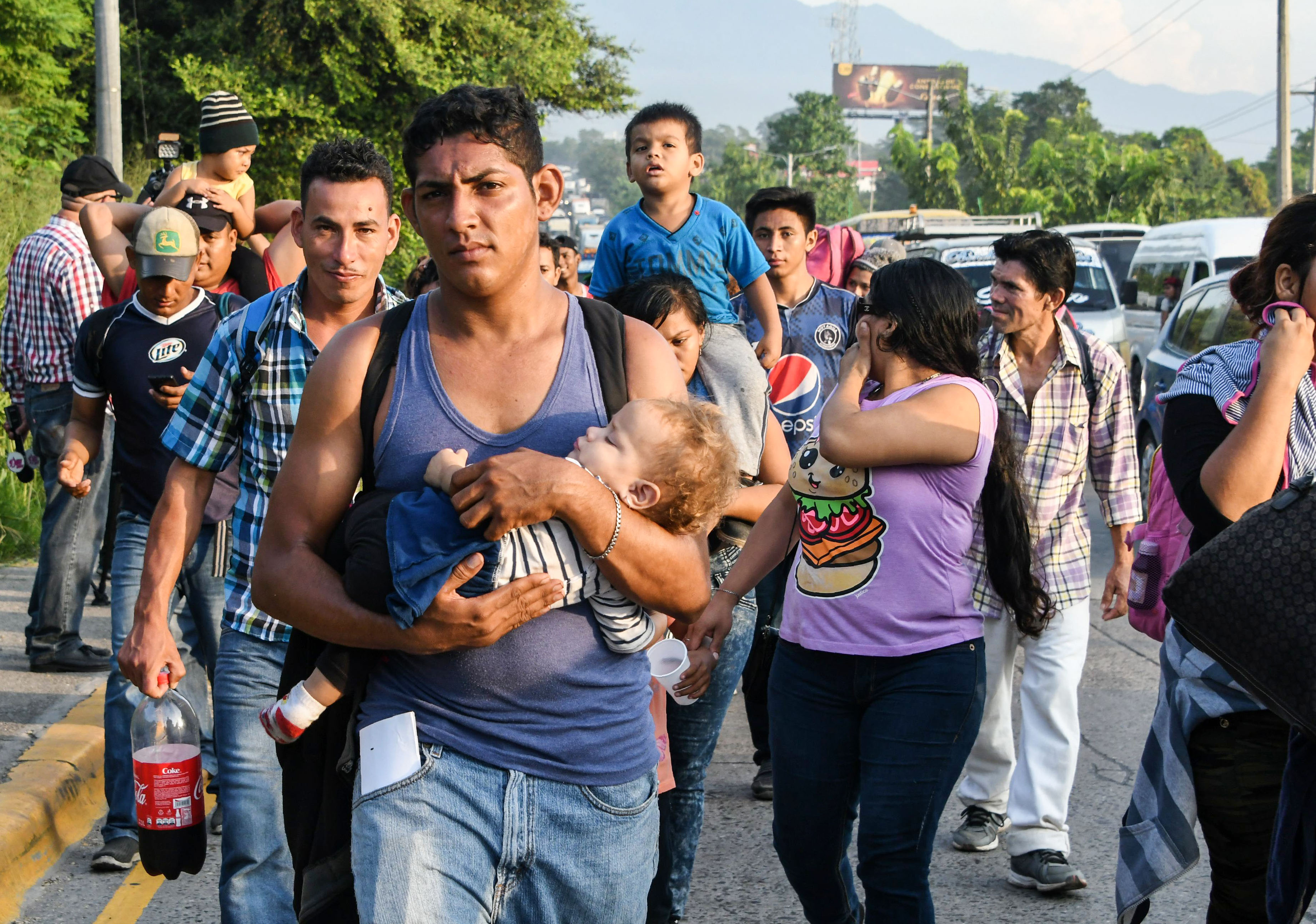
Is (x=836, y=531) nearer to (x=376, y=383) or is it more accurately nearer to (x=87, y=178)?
(x=376, y=383)

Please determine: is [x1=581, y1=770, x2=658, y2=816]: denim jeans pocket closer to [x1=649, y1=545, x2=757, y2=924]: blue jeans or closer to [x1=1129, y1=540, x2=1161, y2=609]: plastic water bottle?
[x1=649, y1=545, x2=757, y2=924]: blue jeans

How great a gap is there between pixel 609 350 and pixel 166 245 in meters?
2.94

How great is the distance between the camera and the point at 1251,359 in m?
3.24

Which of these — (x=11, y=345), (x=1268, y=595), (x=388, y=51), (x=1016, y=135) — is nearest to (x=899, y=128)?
(x=1016, y=135)

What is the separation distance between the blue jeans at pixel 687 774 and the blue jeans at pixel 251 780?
3.64ft

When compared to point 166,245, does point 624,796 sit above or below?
below

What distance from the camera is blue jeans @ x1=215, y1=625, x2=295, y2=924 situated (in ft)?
11.9

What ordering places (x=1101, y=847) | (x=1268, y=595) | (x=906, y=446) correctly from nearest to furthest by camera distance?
(x=1268, y=595), (x=906, y=446), (x=1101, y=847)

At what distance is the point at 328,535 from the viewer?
Result: 8.37 ft

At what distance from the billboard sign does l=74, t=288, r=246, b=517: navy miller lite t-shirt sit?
137 meters

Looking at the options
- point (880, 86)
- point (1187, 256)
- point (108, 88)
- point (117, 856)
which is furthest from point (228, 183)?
point (880, 86)

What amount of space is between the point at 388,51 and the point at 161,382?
20543 mm

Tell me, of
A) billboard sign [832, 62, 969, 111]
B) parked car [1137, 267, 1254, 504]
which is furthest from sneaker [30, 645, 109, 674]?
billboard sign [832, 62, 969, 111]

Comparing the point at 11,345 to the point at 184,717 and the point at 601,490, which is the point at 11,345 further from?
the point at 601,490
